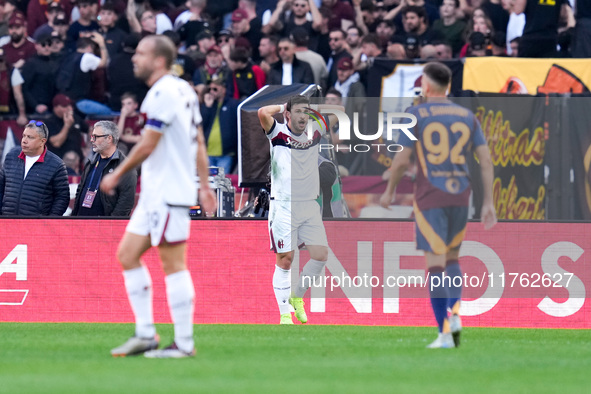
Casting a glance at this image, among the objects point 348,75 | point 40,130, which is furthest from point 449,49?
point 40,130

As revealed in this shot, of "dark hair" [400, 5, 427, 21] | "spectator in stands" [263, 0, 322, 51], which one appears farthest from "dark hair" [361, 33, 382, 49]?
"spectator in stands" [263, 0, 322, 51]

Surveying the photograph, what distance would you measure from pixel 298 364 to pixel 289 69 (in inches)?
391

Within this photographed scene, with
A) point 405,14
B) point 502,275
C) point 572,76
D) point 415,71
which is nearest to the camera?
point 502,275

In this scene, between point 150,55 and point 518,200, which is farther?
point 518,200

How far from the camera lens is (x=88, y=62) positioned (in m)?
17.7

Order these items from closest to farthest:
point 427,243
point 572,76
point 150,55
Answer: point 150,55
point 427,243
point 572,76

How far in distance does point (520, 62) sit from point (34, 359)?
32.0 feet

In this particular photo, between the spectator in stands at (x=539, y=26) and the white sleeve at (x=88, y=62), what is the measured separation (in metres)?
6.68

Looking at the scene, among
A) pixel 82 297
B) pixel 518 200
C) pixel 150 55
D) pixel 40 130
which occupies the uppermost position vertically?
pixel 150 55

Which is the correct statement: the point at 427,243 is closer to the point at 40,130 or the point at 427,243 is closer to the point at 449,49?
the point at 40,130

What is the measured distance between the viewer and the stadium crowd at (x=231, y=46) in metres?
16.8

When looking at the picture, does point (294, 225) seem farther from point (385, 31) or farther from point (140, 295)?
point (385, 31)

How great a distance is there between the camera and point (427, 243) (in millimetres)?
→ 8578

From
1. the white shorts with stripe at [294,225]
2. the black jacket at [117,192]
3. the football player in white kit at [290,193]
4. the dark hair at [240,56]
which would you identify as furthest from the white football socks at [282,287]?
the dark hair at [240,56]
